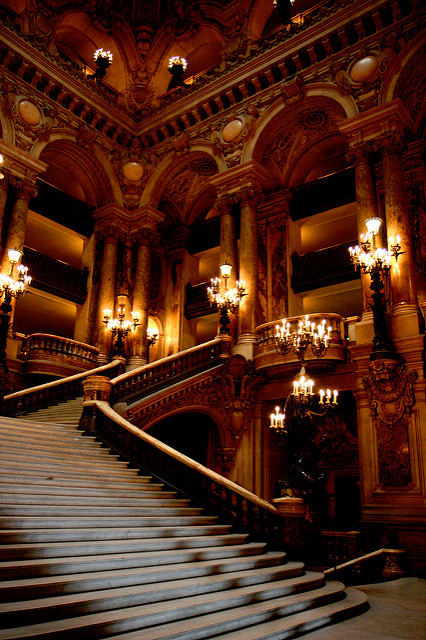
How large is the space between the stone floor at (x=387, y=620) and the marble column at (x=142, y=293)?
11.1 metres

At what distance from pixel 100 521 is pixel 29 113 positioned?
14102 millimetres

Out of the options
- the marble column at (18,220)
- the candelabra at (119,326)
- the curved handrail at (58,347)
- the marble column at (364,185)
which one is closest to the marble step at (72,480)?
the marble column at (364,185)

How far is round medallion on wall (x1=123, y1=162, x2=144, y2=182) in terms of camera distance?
19.2 m

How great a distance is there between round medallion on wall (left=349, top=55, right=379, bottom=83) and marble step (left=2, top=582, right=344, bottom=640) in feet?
43.0

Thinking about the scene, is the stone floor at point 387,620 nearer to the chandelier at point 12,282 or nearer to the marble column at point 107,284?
the chandelier at point 12,282

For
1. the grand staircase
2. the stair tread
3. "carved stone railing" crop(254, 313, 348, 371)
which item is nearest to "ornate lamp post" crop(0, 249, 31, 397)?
the grand staircase

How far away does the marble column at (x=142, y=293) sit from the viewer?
17391mm

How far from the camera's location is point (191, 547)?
248 inches

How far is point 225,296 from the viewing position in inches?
563

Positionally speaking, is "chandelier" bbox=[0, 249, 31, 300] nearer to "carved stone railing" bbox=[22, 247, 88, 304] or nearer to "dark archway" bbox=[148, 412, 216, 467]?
"carved stone railing" bbox=[22, 247, 88, 304]

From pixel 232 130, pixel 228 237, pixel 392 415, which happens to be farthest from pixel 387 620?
pixel 232 130

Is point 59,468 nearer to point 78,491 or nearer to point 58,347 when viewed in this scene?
point 78,491

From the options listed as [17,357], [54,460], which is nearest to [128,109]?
[17,357]

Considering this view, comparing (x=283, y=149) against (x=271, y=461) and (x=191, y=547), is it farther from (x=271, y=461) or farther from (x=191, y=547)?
(x=191, y=547)
